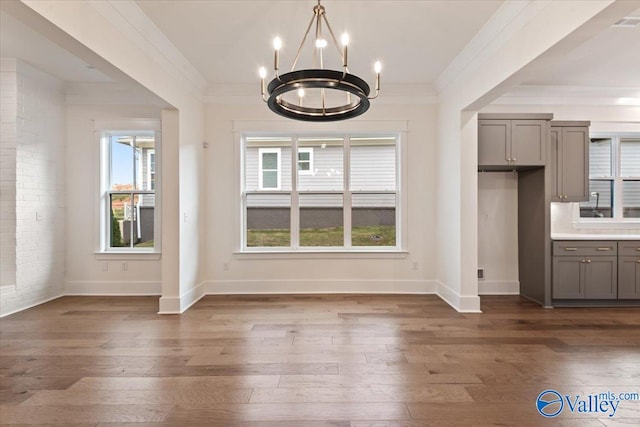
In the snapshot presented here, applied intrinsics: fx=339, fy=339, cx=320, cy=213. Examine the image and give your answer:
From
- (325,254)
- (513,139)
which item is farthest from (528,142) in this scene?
(325,254)

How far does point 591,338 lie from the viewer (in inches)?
128

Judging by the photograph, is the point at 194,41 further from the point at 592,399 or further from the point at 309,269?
the point at 592,399

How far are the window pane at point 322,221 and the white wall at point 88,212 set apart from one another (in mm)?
2336

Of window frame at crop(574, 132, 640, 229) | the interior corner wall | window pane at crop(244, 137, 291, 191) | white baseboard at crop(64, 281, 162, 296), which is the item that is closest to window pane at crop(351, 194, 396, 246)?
window pane at crop(244, 137, 291, 191)

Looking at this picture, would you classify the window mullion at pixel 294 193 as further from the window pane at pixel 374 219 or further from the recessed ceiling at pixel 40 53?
the recessed ceiling at pixel 40 53

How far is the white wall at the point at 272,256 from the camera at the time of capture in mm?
4957

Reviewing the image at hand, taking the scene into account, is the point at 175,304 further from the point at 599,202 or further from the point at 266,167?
the point at 599,202

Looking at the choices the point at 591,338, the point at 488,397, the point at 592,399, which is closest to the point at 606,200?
the point at 591,338

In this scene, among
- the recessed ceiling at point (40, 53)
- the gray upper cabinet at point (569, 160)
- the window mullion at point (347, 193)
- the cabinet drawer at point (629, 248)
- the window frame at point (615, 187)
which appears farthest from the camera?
the window mullion at point (347, 193)

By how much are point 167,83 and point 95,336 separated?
2749 mm

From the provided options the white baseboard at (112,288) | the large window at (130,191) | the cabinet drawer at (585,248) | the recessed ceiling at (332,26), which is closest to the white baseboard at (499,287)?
the cabinet drawer at (585,248)

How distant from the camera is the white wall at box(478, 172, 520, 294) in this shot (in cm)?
495

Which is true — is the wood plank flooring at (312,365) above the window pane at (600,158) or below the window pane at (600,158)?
below

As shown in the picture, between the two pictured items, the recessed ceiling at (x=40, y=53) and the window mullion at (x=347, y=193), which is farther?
the window mullion at (x=347, y=193)
